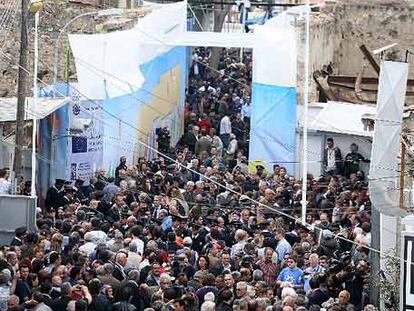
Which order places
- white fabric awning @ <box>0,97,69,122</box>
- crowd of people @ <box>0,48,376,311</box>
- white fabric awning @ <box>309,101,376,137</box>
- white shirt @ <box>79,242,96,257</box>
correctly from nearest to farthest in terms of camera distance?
crowd of people @ <box>0,48,376,311</box> < white shirt @ <box>79,242,96,257</box> < white fabric awning @ <box>0,97,69,122</box> < white fabric awning @ <box>309,101,376,137</box>

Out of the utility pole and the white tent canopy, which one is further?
the white tent canopy

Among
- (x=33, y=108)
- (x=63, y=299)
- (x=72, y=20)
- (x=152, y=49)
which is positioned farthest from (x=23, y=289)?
(x=72, y=20)

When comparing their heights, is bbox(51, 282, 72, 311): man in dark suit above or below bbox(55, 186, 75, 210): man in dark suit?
above

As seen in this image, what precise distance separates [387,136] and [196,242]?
12.6 ft

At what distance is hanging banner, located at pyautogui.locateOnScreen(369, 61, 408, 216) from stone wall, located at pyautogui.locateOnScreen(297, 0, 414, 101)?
16167mm

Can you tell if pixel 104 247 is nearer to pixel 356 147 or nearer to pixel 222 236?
pixel 222 236

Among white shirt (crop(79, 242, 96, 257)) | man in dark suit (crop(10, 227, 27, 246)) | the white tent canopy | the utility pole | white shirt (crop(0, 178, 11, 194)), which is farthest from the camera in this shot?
the white tent canopy

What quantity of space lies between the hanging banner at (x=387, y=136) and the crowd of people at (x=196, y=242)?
3.76 feet

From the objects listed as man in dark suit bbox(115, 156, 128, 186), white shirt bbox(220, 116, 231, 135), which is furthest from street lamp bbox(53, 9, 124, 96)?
→ white shirt bbox(220, 116, 231, 135)

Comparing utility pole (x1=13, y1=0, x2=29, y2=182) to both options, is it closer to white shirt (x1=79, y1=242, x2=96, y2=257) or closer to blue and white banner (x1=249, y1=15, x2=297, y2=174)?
white shirt (x1=79, y1=242, x2=96, y2=257)

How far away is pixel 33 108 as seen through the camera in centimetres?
2459

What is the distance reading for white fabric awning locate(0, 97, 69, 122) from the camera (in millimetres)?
25156

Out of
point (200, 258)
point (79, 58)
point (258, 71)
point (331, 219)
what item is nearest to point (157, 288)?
point (200, 258)

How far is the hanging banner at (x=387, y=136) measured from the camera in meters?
18.4
